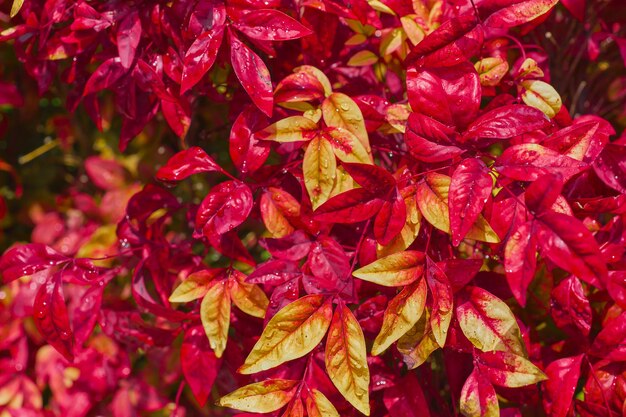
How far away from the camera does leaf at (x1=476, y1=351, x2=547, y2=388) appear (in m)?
0.77

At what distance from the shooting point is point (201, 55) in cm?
79

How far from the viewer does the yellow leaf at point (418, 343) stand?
0.78m

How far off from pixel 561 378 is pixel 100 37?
2.87ft

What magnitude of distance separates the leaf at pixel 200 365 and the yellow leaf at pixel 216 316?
0.27ft

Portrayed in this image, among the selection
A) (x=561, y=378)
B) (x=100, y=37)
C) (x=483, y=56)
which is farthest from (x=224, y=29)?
(x=561, y=378)

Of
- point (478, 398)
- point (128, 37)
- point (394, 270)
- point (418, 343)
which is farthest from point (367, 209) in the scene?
point (128, 37)

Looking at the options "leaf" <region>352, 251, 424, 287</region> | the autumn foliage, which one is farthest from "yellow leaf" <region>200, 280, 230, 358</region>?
"leaf" <region>352, 251, 424, 287</region>

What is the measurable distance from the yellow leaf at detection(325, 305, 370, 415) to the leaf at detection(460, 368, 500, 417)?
0.14 m

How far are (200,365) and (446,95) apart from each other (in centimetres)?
55

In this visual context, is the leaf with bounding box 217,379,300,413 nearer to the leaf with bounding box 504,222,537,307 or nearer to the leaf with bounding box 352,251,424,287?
the leaf with bounding box 352,251,424,287

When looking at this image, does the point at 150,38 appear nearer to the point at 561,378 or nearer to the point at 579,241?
the point at 579,241

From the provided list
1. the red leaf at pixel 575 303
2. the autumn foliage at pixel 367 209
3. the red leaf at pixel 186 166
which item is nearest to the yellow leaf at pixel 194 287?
the autumn foliage at pixel 367 209

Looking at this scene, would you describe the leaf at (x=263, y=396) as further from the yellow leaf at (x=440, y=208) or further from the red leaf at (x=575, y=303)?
the red leaf at (x=575, y=303)

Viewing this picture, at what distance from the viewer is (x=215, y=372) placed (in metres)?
0.95
